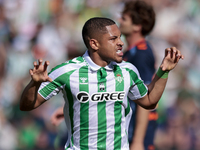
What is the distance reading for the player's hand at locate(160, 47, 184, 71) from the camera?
2962 millimetres

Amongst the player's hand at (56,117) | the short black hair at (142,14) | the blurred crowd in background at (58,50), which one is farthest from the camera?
the blurred crowd in background at (58,50)

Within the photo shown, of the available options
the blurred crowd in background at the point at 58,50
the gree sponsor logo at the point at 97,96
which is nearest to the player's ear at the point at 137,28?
the gree sponsor logo at the point at 97,96

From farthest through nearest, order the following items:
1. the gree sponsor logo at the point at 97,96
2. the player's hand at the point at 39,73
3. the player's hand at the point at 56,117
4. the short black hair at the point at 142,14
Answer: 1. the short black hair at the point at 142,14
2. the player's hand at the point at 56,117
3. the gree sponsor logo at the point at 97,96
4. the player's hand at the point at 39,73

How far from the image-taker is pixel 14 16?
6.57 m

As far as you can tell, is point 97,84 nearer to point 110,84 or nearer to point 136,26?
point 110,84

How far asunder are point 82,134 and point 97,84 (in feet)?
1.31

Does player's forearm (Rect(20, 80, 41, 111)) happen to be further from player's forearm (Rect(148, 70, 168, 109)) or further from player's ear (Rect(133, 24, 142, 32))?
player's ear (Rect(133, 24, 142, 32))

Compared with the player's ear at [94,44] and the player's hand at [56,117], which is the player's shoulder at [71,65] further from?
the player's hand at [56,117]

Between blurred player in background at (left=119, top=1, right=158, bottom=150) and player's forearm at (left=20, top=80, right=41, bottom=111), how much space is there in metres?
1.29

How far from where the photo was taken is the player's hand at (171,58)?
2.96 metres

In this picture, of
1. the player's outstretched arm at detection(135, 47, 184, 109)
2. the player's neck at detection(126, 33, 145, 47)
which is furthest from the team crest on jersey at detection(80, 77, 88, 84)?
the player's neck at detection(126, 33, 145, 47)

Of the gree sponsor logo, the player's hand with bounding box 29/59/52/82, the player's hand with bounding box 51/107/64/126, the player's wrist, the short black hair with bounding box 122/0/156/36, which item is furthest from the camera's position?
the short black hair with bounding box 122/0/156/36

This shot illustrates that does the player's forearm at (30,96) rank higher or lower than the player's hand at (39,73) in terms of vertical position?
lower

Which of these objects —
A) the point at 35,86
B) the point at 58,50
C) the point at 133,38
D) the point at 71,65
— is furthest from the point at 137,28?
the point at 58,50
